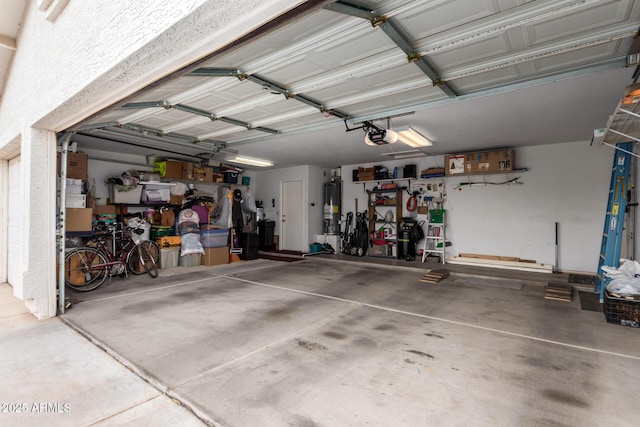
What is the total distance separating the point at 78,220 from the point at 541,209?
8.56 meters

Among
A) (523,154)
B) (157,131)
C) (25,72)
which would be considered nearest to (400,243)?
(523,154)

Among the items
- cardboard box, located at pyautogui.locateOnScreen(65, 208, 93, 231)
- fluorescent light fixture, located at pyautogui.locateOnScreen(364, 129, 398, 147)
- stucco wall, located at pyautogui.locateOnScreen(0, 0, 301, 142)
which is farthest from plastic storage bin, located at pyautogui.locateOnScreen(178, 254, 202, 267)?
fluorescent light fixture, located at pyautogui.locateOnScreen(364, 129, 398, 147)

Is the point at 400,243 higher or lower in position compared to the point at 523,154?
lower

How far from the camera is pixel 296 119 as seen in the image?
4340 mm

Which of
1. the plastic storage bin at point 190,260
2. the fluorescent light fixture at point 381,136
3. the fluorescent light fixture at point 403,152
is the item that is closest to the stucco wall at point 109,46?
the fluorescent light fixture at point 381,136

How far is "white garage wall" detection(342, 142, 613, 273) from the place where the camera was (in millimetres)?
5660

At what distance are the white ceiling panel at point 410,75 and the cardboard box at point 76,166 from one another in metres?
0.41

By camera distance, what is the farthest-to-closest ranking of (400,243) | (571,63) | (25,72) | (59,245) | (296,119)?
(400,243), (296,119), (59,245), (25,72), (571,63)

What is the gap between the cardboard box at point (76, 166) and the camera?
4984 millimetres

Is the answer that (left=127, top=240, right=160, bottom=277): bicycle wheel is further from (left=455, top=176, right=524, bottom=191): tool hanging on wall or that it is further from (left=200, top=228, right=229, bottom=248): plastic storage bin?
(left=455, top=176, right=524, bottom=191): tool hanging on wall

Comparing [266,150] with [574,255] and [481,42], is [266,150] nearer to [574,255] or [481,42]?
[481,42]

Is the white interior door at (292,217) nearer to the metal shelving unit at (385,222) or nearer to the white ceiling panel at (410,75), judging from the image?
the metal shelving unit at (385,222)

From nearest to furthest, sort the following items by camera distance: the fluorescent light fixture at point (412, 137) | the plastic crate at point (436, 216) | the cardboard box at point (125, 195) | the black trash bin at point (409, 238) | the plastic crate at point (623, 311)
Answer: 1. the plastic crate at point (623, 311)
2. the fluorescent light fixture at point (412, 137)
3. the cardboard box at point (125, 195)
4. the plastic crate at point (436, 216)
5. the black trash bin at point (409, 238)

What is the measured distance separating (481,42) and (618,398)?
2734 millimetres
